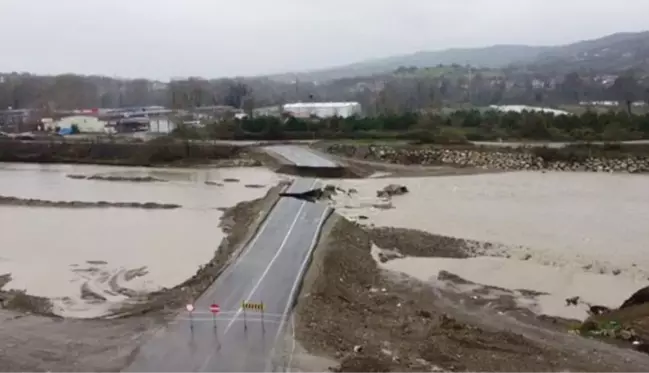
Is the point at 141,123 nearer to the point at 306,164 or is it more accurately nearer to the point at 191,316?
Result: the point at 306,164

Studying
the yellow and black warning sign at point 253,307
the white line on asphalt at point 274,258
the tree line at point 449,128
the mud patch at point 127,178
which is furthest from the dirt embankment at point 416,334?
the tree line at point 449,128

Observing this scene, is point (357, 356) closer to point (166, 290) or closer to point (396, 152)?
point (166, 290)

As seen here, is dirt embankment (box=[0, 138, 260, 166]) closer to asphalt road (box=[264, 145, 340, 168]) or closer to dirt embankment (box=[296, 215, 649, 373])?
asphalt road (box=[264, 145, 340, 168])

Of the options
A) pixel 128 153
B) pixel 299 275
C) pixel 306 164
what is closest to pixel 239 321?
pixel 299 275

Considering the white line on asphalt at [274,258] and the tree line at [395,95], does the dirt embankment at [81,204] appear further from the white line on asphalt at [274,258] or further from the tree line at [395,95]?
the tree line at [395,95]

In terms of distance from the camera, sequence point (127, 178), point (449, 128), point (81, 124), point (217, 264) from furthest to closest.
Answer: point (81, 124), point (449, 128), point (127, 178), point (217, 264)

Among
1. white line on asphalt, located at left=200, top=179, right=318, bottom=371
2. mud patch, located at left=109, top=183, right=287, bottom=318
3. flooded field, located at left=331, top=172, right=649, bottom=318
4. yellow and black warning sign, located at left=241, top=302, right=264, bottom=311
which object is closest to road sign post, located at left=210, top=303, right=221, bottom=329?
white line on asphalt, located at left=200, top=179, right=318, bottom=371
